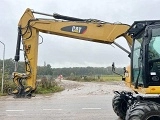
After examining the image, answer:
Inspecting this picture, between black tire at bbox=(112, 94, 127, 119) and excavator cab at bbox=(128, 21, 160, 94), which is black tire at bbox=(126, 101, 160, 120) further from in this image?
black tire at bbox=(112, 94, 127, 119)

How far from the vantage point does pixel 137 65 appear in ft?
28.2

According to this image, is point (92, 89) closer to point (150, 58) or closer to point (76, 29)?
point (76, 29)


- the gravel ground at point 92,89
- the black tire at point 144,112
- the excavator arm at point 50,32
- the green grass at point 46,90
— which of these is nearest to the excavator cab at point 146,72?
the black tire at point 144,112

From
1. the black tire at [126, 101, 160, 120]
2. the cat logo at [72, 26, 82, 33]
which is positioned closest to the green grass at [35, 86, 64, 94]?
the cat logo at [72, 26, 82, 33]

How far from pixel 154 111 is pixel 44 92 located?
1453 cm

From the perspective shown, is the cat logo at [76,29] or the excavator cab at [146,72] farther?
the cat logo at [76,29]

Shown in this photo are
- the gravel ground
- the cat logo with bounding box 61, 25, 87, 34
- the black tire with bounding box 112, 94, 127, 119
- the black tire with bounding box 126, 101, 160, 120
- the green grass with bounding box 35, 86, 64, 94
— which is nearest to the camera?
the black tire with bounding box 126, 101, 160, 120

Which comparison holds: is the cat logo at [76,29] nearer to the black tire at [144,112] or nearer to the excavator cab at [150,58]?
the excavator cab at [150,58]

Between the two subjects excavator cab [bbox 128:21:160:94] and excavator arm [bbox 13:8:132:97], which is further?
excavator arm [bbox 13:8:132:97]

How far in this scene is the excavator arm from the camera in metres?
11.2

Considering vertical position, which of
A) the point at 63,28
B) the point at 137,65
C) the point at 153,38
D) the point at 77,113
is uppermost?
the point at 63,28

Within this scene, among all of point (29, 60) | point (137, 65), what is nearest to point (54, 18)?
point (29, 60)

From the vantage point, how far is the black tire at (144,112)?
23.6 feet

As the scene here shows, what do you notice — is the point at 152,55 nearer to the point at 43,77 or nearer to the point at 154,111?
the point at 154,111
